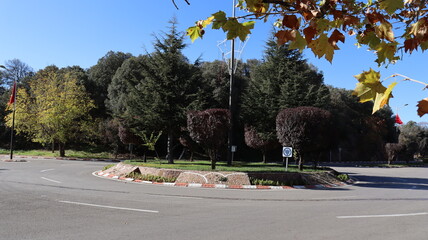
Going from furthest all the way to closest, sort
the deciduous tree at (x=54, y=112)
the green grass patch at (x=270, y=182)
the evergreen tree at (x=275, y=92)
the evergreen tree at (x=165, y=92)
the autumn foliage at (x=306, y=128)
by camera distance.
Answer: the deciduous tree at (x=54, y=112) < the evergreen tree at (x=275, y=92) < the evergreen tree at (x=165, y=92) < the autumn foliage at (x=306, y=128) < the green grass patch at (x=270, y=182)

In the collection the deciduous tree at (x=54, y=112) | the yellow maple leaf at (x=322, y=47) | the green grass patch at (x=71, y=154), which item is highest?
the deciduous tree at (x=54, y=112)

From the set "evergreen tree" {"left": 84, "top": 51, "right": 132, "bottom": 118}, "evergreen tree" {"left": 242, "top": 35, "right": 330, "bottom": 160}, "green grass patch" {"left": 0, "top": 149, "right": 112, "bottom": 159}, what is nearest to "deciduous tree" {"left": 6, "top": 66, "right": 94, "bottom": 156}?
"green grass patch" {"left": 0, "top": 149, "right": 112, "bottom": 159}

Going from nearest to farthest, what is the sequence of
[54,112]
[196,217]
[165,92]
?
[196,217] → [165,92] → [54,112]

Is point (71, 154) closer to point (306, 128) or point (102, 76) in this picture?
point (102, 76)

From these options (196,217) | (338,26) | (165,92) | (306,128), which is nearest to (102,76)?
(165,92)

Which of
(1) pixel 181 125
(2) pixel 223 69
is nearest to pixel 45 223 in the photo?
(1) pixel 181 125

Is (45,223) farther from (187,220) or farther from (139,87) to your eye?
(139,87)

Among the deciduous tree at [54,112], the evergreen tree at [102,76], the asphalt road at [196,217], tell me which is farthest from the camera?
the evergreen tree at [102,76]

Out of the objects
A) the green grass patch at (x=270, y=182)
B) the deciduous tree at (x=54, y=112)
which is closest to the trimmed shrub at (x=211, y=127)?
the green grass patch at (x=270, y=182)

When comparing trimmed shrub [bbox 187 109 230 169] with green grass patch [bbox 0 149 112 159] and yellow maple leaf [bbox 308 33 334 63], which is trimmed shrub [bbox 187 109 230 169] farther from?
green grass patch [bbox 0 149 112 159]

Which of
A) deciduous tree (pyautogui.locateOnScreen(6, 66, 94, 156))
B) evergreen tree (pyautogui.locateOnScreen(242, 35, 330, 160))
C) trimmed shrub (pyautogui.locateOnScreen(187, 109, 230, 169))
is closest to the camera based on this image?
trimmed shrub (pyautogui.locateOnScreen(187, 109, 230, 169))

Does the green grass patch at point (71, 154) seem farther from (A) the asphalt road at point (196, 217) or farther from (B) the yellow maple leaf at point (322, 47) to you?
(B) the yellow maple leaf at point (322, 47)

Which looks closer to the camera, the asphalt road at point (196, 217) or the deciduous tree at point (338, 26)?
the deciduous tree at point (338, 26)

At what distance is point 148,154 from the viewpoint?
40.6 m
